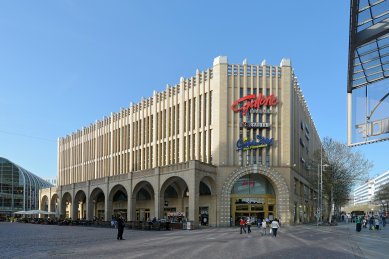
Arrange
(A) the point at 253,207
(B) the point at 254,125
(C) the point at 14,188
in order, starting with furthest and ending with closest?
1. (C) the point at 14,188
2. (A) the point at 253,207
3. (B) the point at 254,125

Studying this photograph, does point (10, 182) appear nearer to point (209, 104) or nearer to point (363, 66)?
point (209, 104)

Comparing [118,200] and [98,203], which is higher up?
[118,200]

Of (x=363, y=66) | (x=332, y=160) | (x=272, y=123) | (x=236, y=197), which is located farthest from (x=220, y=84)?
(x=363, y=66)

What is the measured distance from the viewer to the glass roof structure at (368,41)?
30.9 ft

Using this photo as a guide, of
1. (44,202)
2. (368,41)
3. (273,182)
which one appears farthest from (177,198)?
(368,41)

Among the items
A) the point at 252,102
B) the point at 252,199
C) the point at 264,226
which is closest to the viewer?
the point at 264,226

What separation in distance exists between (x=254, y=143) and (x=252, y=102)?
511 centimetres

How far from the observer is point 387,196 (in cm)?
11938

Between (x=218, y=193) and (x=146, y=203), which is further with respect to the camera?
(x=146, y=203)

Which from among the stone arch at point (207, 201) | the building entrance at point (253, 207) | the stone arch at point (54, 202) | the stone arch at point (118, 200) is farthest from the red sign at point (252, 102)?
the stone arch at point (54, 202)

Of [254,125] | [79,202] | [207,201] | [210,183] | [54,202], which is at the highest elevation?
[254,125]

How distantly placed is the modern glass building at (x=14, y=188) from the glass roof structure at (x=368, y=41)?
388 feet

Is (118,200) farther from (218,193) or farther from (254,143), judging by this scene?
(254,143)

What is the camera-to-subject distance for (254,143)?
191ft
